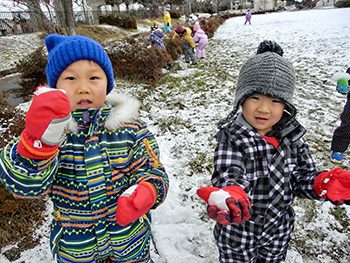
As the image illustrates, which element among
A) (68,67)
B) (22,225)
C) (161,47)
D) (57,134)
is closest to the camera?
(57,134)

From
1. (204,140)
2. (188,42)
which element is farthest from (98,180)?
(188,42)

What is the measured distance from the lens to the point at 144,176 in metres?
1.25

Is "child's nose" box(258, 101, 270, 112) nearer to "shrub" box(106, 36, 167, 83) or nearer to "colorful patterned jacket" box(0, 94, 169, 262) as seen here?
"colorful patterned jacket" box(0, 94, 169, 262)

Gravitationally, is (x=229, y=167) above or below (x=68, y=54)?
below

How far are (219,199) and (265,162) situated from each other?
0.52 meters

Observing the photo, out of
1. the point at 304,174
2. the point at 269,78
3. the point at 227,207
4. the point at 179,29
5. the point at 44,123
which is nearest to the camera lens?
the point at 44,123

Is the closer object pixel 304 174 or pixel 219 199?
pixel 219 199

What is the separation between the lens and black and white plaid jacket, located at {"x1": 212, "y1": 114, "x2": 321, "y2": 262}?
4.47 ft

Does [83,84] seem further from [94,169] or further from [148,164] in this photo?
[148,164]

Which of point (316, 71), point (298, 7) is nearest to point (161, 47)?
point (316, 71)

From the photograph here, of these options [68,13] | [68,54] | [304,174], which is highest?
[68,13]

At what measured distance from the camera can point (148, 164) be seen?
1339 millimetres

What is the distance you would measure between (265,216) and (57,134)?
52.4 inches

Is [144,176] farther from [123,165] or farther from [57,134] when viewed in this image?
[57,134]
